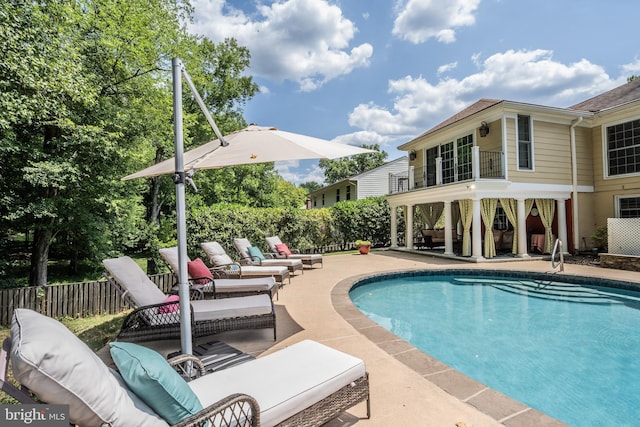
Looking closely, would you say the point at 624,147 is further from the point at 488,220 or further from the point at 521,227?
the point at 488,220

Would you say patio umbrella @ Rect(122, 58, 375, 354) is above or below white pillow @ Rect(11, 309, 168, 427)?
above

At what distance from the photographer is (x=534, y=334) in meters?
5.12

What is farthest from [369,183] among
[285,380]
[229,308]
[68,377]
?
[68,377]

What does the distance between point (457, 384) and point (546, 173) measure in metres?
12.1

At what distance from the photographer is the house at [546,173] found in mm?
11164

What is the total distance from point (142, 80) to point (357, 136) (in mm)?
40154

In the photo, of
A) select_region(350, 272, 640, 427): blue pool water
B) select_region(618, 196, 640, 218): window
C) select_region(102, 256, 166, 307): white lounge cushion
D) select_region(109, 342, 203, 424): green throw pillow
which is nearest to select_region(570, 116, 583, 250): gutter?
select_region(618, 196, 640, 218): window

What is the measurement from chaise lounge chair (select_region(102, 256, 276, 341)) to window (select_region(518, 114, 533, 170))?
11469mm

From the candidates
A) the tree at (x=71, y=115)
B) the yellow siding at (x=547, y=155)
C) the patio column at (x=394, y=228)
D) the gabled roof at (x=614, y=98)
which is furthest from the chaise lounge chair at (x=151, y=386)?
the gabled roof at (x=614, y=98)

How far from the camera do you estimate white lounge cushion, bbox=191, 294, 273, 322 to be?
12.8 ft

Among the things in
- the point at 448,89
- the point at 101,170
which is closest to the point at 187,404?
the point at 101,170

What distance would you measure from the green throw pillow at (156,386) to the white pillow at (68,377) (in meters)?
0.05

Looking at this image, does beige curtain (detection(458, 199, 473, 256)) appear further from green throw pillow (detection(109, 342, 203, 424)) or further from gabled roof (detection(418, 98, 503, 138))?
green throw pillow (detection(109, 342, 203, 424))

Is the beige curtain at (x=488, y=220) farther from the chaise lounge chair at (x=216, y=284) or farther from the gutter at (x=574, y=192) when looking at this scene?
the chaise lounge chair at (x=216, y=284)
